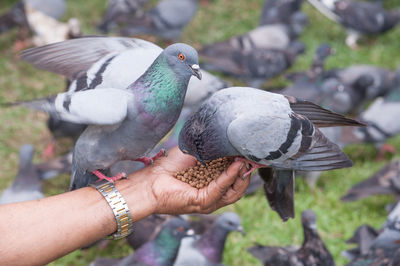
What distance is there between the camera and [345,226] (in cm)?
463

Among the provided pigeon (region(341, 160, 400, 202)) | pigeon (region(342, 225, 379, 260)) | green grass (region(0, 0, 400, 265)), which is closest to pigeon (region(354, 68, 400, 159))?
green grass (region(0, 0, 400, 265))

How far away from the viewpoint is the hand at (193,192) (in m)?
2.87

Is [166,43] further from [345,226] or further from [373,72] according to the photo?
[345,226]

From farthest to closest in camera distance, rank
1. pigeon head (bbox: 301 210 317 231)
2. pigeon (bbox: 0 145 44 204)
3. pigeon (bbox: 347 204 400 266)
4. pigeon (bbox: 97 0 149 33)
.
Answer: pigeon (bbox: 97 0 149 33) → pigeon (bbox: 0 145 44 204) → pigeon head (bbox: 301 210 317 231) → pigeon (bbox: 347 204 400 266)

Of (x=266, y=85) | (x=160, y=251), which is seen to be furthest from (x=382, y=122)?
(x=160, y=251)

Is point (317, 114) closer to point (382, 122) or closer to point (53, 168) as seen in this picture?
point (53, 168)

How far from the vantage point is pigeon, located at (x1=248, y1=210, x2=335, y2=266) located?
370 centimetres

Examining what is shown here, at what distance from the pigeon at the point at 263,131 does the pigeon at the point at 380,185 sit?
6.47ft

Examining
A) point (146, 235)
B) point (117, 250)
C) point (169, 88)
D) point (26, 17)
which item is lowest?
point (117, 250)

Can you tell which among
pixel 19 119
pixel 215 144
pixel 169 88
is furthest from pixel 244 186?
pixel 19 119

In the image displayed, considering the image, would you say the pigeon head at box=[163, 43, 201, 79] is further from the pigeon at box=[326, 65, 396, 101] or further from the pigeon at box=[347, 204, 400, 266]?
the pigeon at box=[326, 65, 396, 101]

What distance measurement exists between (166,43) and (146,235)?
4304mm

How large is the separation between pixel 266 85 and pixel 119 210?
14.7 feet

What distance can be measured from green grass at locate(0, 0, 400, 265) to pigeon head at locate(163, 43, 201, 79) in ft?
6.96
